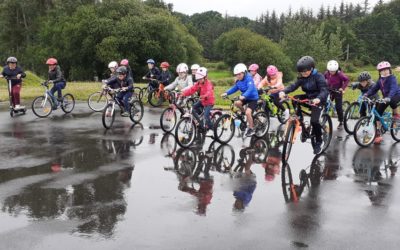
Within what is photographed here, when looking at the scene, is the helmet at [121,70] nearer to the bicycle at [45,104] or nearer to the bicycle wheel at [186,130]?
the bicycle at [45,104]

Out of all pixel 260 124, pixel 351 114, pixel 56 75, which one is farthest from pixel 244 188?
pixel 56 75

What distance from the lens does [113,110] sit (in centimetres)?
1311

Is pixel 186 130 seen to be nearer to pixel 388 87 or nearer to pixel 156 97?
pixel 388 87

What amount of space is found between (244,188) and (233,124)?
158 inches

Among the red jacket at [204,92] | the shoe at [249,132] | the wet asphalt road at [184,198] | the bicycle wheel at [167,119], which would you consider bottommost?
the wet asphalt road at [184,198]

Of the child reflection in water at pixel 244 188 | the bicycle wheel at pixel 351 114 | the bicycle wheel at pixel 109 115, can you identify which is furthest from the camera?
the bicycle wheel at pixel 109 115

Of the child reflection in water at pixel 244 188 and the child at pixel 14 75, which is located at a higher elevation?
the child at pixel 14 75

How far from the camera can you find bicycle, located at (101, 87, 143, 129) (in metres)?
13.0

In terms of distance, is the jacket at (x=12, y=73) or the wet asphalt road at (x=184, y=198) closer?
the wet asphalt road at (x=184, y=198)

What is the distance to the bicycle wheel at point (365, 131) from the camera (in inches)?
422

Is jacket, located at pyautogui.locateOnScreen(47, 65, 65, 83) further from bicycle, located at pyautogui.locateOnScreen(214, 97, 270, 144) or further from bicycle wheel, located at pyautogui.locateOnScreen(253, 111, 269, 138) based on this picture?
bicycle wheel, located at pyautogui.locateOnScreen(253, 111, 269, 138)

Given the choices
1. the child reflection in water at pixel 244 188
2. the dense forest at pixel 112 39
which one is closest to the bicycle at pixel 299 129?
the child reflection in water at pixel 244 188

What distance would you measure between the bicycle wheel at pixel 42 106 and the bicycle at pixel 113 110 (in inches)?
111

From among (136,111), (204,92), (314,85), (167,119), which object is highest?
(314,85)
